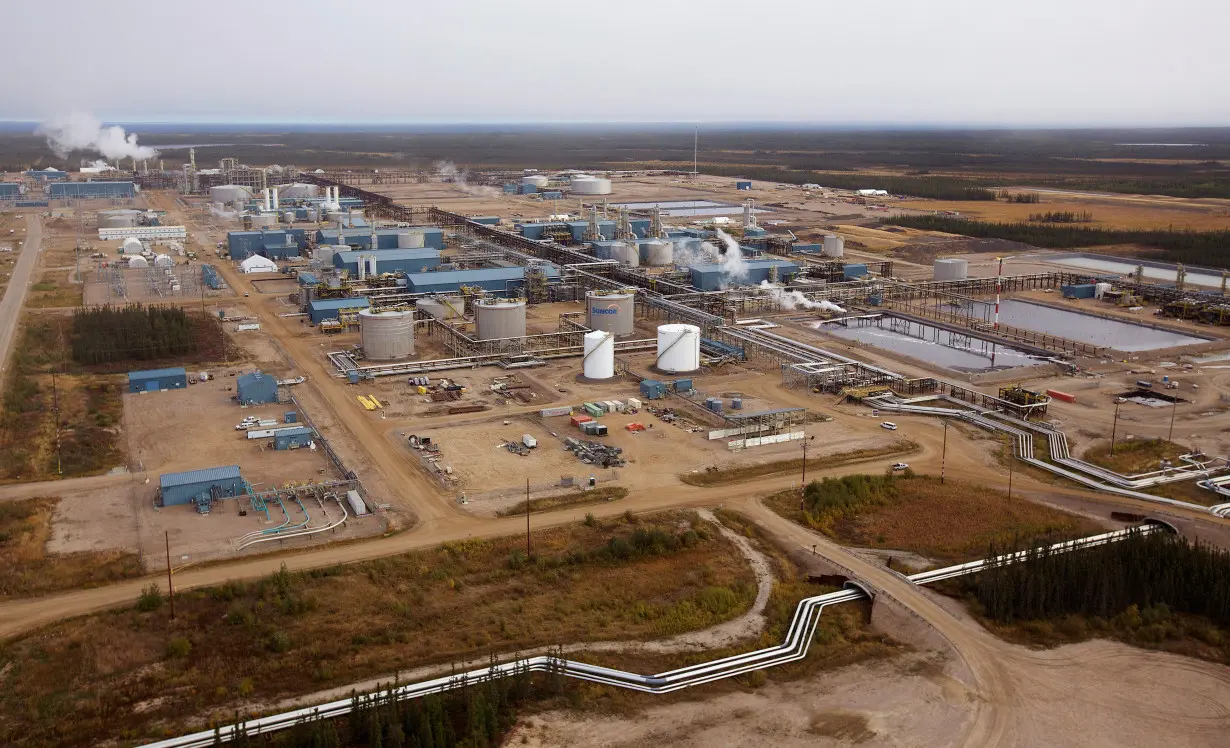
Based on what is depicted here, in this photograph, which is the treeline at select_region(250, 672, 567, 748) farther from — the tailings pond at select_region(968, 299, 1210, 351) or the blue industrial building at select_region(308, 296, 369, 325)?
the tailings pond at select_region(968, 299, 1210, 351)

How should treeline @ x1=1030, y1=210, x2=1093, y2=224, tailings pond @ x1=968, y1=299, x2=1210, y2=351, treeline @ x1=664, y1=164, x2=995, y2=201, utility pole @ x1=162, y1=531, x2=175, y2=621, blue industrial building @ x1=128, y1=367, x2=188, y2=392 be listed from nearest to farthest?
1. utility pole @ x1=162, y1=531, x2=175, y2=621
2. blue industrial building @ x1=128, y1=367, x2=188, y2=392
3. tailings pond @ x1=968, y1=299, x2=1210, y2=351
4. treeline @ x1=1030, y1=210, x2=1093, y2=224
5. treeline @ x1=664, y1=164, x2=995, y2=201

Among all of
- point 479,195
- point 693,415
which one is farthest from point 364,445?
point 479,195

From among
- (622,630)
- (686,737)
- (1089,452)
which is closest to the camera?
(686,737)

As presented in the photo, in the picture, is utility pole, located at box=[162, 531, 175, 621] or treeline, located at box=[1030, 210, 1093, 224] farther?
treeline, located at box=[1030, 210, 1093, 224]

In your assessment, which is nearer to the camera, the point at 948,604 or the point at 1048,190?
the point at 948,604

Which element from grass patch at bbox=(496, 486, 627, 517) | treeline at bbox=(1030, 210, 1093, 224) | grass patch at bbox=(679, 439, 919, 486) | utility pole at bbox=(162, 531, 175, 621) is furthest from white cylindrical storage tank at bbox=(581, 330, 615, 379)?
treeline at bbox=(1030, 210, 1093, 224)

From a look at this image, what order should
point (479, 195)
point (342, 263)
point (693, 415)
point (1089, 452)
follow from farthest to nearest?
point (479, 195)
point (342, 263)
point (693, 415)
point (1089, 452)

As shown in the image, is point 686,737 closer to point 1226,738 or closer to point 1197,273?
point 1226,738

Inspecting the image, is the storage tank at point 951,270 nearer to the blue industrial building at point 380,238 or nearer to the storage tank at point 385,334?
the blue industrial building at point 380,238
